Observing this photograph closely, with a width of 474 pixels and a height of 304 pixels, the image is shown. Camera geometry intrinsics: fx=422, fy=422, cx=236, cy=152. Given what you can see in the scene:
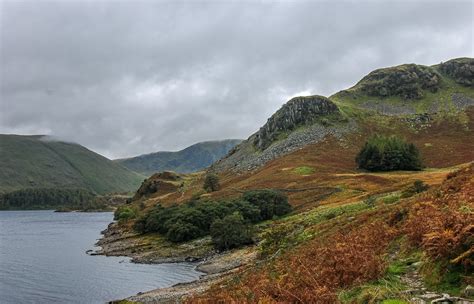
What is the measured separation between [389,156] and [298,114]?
195 ft

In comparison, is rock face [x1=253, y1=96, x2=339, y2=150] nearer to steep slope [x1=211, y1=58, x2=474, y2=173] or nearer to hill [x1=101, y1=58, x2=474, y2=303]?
steep slope [x1=211, y1=58, x2=474, y2=173]

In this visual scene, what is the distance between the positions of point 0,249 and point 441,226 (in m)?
105

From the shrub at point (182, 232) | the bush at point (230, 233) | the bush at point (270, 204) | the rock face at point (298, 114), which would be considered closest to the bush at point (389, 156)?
the bush at point (270, 204)

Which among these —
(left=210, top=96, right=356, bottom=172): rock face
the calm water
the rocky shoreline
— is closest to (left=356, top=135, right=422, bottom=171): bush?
(left=210, top=96, right=356, bottom=172): rock face

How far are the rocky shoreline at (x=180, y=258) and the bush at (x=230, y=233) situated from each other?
7.49 feet

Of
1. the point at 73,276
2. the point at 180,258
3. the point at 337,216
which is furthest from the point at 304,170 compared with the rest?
the point at 73,276

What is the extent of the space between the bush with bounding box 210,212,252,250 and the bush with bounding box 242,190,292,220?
1385 cm

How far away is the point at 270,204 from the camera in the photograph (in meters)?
92.9

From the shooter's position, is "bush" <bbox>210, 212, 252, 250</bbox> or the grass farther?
the grass

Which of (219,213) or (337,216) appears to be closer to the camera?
(337,216)

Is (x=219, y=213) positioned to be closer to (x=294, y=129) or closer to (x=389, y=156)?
(x=389, y=156)

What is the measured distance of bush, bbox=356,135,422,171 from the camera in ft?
397

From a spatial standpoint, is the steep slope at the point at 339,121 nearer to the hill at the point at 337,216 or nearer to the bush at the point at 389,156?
the hill at the point at 337,216

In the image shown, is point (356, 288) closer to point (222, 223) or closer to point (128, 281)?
point (128, 281)
